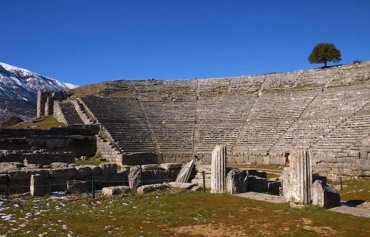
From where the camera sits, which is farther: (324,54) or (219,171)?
(324,54)

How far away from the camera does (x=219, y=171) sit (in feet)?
58.5

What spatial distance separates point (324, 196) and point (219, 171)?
15.9 feet

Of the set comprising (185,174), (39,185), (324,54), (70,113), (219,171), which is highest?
(324,54)

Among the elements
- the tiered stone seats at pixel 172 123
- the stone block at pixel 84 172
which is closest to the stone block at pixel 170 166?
the stone block at pixel 84 172

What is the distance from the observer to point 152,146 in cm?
4009

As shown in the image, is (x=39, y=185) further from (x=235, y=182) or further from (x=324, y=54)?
(x=324, y=54)

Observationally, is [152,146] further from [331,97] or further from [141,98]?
[331,97]

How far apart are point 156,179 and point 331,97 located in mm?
26023

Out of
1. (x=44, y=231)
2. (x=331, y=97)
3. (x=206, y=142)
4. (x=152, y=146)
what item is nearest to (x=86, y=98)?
(x=152, y=146)

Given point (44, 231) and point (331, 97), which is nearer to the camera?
point (44, 231)

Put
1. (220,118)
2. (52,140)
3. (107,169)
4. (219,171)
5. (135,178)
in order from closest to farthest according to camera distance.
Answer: (219,171) < (135,178) < (107,169) < (52,140) < (220,118)

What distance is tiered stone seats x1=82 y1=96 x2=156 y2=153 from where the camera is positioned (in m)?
39.6

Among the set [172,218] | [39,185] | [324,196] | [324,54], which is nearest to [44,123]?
[39,185]

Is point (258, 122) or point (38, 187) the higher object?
point (258, 122)
